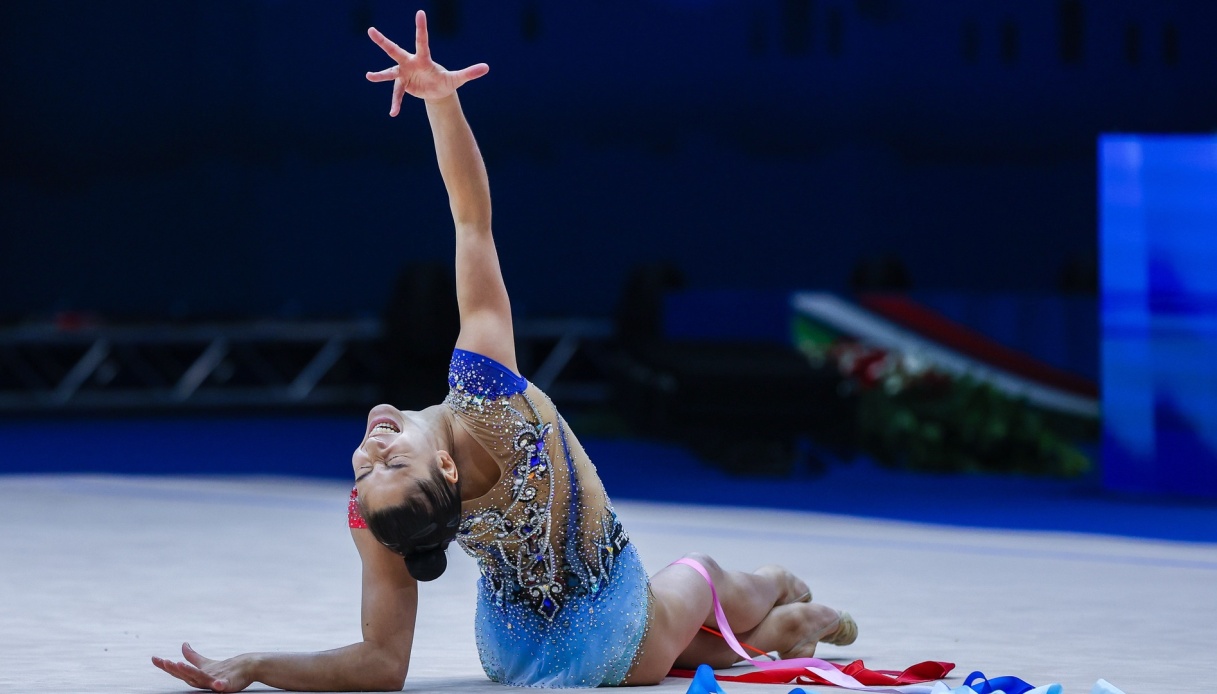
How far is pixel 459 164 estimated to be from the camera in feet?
11.5

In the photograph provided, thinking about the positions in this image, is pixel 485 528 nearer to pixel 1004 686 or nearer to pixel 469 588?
pixel 1004 686

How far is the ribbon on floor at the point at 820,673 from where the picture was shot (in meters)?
3.70

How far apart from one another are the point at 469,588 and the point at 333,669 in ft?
6.41

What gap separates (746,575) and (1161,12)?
11310 mm

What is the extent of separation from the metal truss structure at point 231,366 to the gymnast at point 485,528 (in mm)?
9419

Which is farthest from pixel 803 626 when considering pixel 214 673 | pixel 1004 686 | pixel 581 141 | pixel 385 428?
pixel 581 141

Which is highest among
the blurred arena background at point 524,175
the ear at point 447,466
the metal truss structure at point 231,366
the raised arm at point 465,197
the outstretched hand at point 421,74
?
the outstretched hand at point 421,74

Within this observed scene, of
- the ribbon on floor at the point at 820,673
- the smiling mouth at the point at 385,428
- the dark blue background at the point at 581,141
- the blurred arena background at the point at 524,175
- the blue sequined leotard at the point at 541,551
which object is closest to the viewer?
the smiling mouth at the point at 385,428

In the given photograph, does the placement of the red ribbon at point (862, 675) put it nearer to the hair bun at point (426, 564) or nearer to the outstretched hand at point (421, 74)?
the hair bun at point (426, 564)

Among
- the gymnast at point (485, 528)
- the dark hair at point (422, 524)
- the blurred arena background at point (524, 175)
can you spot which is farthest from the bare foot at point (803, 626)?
the blurred arena background at point (524, 175)

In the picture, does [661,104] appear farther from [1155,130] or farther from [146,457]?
[146,457]

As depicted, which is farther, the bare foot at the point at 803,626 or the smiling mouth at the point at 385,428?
the bare foot at the point at 803,626

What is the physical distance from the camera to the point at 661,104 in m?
14.1

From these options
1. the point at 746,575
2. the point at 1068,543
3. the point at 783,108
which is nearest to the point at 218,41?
the point at 783,108
